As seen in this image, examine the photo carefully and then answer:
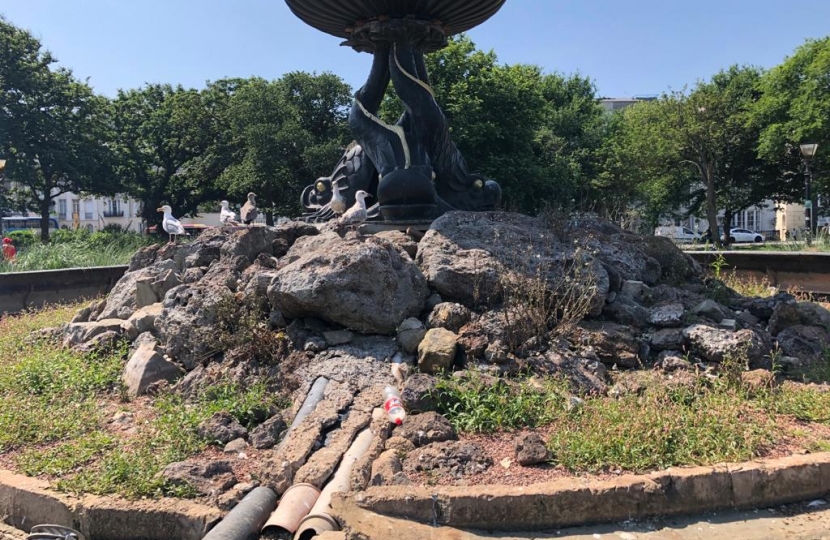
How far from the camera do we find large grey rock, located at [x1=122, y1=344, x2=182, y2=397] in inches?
192

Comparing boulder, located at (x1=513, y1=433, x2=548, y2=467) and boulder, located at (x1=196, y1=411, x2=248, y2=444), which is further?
boulder, located at (x1=196, y1=411, x2=248, y2=444)

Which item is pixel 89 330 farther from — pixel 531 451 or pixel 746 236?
pixel 746 236

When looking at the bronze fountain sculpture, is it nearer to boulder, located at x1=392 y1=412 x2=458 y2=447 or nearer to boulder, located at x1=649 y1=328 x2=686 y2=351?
boulder, located at x1=649 y1=328 x2=686 y2=351

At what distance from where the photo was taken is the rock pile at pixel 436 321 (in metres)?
4.49

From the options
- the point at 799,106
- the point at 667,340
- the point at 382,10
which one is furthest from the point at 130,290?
the point at 799,106

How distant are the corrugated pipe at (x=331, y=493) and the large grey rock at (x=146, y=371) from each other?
206 cm

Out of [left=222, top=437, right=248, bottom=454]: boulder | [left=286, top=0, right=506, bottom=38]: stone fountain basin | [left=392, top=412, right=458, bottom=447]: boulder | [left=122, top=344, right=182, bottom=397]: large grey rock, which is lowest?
[left=222, top=437, right=248, bottom=454]: boulder

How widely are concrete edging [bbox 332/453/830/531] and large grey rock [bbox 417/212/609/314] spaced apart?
2.05 m

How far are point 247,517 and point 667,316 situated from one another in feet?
12.2

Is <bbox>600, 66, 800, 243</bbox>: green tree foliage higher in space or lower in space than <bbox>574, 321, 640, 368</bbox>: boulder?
higher

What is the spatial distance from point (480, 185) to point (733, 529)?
580cm

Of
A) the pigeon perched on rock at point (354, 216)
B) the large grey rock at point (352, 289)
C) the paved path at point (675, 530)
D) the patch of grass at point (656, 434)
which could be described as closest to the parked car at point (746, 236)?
the pigeon perched on rock at point (354, 216)

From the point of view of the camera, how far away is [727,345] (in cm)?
464

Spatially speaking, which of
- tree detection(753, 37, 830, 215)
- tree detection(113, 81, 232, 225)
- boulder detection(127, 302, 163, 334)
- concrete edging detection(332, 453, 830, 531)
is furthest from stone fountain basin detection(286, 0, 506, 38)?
tree detection(113, 81, 232, 225)
